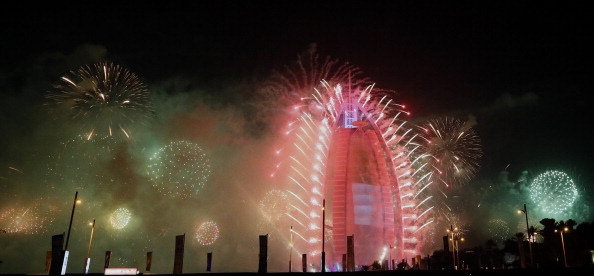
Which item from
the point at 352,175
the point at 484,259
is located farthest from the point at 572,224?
the point at 352,175

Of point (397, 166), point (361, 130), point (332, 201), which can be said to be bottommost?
point (332, 201)

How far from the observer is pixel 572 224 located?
272 feet

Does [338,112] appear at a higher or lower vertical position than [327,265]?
higher

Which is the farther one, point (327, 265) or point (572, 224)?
point (327, 265)

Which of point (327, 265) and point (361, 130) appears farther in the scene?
point (361, 130)

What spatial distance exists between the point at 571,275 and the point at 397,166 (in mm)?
62258

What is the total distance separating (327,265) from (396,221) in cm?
1988

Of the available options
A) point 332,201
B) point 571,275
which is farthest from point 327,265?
point 571,275

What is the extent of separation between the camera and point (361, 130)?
107438 millimetres

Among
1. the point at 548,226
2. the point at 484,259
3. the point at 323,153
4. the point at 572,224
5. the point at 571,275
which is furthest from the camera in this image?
the point at 484,259

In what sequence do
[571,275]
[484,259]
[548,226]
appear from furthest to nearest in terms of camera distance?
[484,259]
[548,226]
[571,275]

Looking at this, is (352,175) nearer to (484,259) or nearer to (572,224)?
(484,259)

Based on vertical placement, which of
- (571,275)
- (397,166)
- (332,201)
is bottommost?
(571,275)

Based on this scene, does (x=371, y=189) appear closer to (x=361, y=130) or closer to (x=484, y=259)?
(x=361, y=130)
